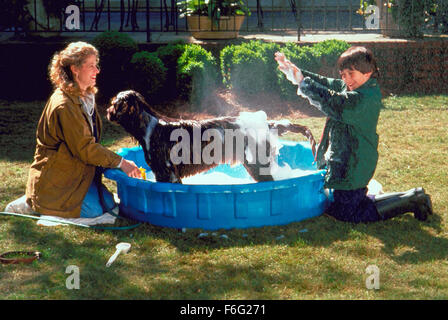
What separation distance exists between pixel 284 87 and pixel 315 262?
6020mm

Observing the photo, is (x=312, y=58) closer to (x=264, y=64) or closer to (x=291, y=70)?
(x=264, y=64)

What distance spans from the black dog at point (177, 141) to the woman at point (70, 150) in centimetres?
26

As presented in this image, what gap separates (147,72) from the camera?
10.5 metres

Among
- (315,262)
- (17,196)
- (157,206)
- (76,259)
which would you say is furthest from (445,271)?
(17,196)

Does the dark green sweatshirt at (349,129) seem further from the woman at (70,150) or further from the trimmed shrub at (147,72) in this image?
the trimmed shrub at (147,72)

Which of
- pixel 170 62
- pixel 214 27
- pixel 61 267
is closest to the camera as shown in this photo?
pixel 61 267

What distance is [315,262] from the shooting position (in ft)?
17.2

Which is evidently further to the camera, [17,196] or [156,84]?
[156,84]

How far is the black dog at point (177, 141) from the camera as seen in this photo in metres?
5.83

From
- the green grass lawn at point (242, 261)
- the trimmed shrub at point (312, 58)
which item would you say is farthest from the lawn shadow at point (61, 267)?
the trimmed shrub at point (312, 58)

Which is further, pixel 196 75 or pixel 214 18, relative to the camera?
pixel 214 18

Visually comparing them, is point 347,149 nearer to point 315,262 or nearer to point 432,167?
point 315,262

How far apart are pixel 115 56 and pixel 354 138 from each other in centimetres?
606

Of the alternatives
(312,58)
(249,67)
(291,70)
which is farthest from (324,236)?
(312,58)
